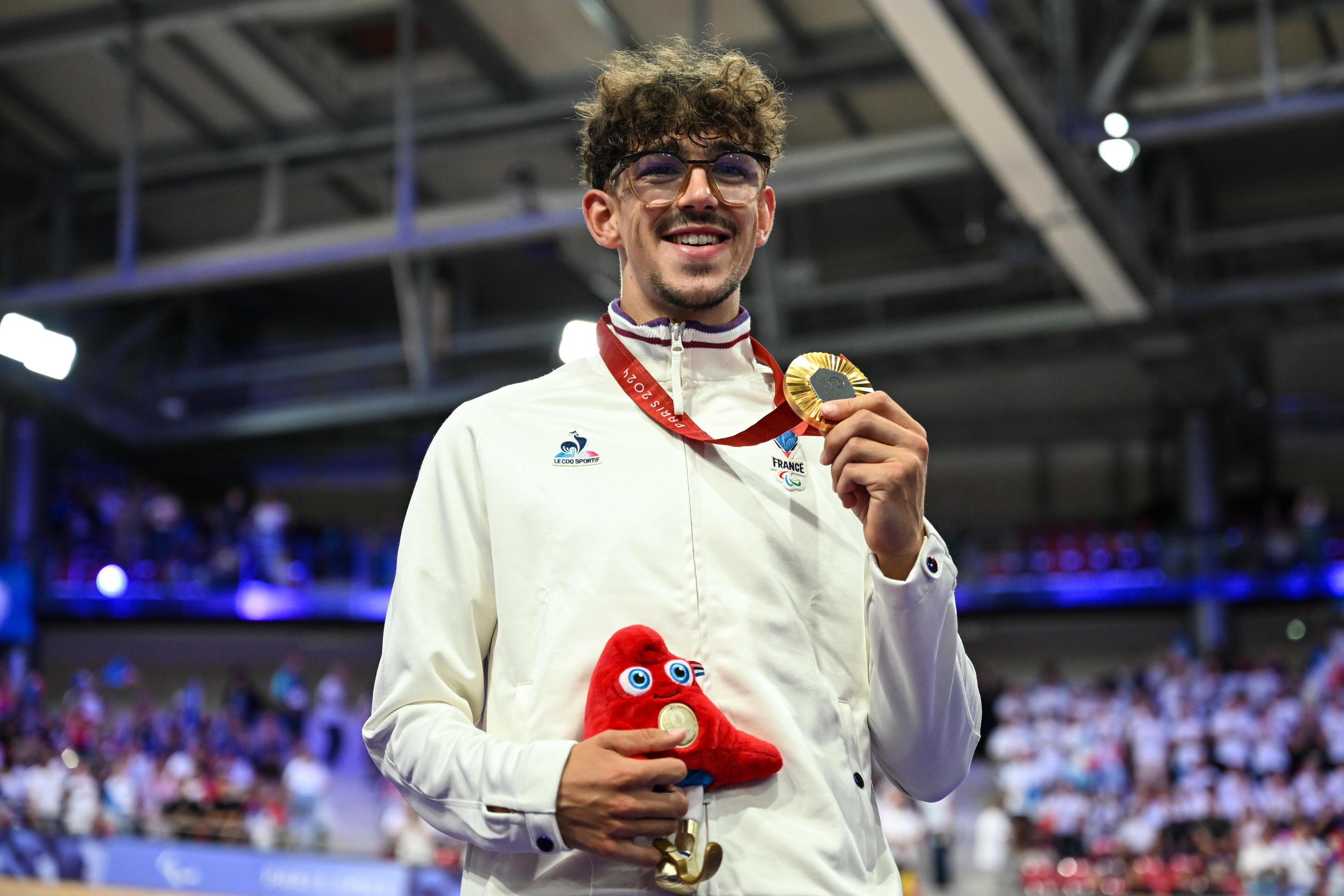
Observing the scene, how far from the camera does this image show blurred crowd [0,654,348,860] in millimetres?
10453

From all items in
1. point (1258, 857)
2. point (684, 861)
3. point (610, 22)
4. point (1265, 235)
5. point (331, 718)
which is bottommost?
point (1258, 857)

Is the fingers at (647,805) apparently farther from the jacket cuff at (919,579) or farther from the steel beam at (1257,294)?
the steel beam at (1257,294)

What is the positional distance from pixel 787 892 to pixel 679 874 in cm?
15

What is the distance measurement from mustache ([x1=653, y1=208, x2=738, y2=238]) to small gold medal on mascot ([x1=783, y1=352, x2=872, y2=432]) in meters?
0.23

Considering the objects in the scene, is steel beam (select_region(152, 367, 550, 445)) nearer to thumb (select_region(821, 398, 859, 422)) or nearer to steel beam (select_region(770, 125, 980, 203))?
steel beam (select_region(770, 125, 980, 203))

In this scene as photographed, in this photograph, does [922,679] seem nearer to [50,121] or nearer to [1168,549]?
[1168,549]

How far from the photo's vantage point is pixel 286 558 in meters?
18.4

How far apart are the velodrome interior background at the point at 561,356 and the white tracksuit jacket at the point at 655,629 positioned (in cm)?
536

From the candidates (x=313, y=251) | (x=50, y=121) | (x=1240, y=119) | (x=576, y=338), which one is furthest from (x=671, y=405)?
(x=50, y=121)

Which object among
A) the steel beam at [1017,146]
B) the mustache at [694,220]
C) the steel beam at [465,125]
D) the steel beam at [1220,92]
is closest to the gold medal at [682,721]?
the mustache at [694,220]

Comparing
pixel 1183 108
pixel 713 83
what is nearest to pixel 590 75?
pixel 1183 108

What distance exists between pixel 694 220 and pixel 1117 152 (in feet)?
30.4

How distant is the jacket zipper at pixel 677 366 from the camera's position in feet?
5.80

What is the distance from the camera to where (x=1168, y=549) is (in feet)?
56.7
